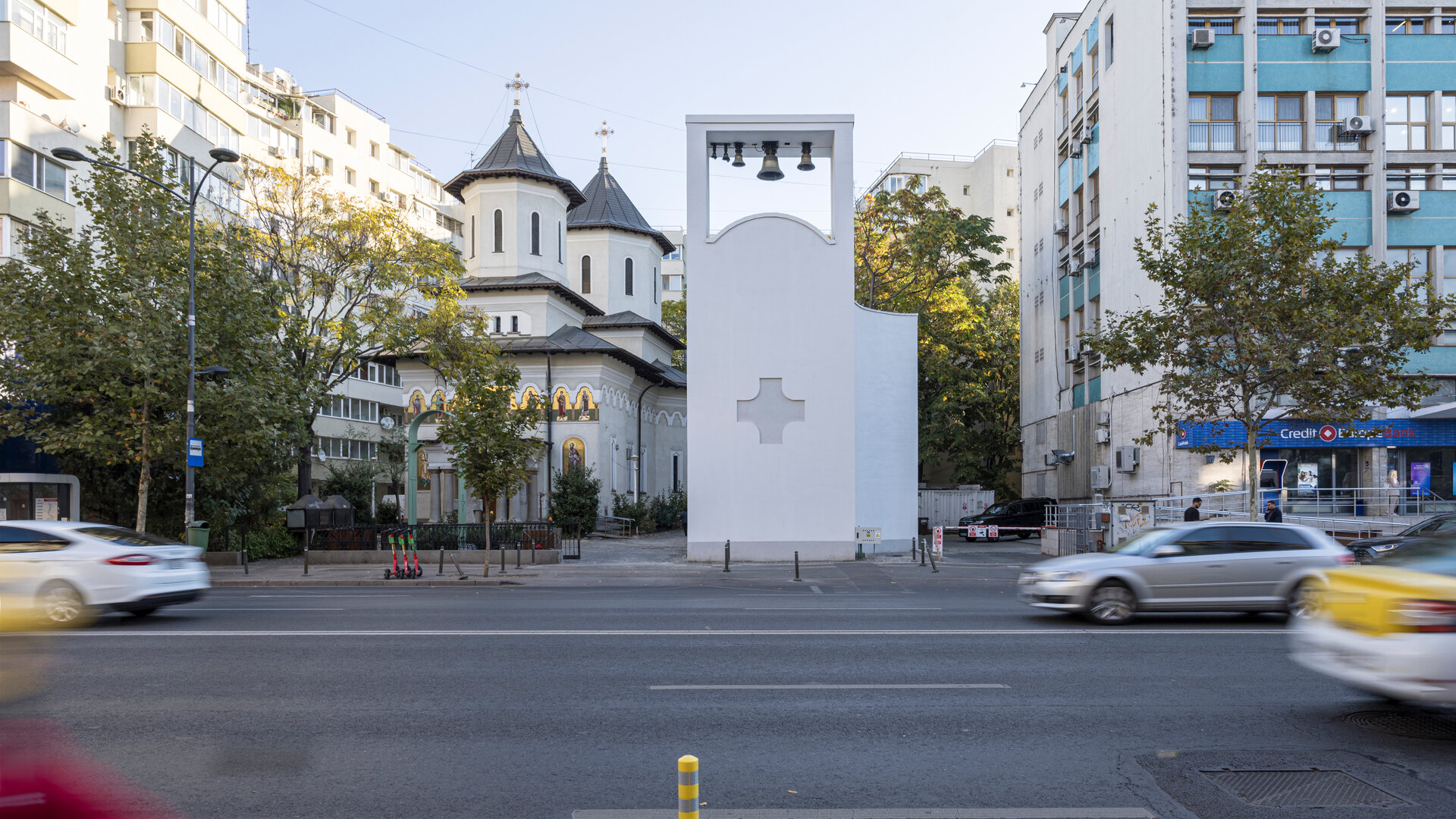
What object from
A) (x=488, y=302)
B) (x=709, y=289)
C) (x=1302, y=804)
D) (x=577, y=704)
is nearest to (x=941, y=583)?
(x=709, y=289)

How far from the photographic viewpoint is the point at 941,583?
21594mm

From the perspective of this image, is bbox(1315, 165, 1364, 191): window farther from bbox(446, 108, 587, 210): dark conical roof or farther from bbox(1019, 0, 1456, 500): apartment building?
bbox(446, 108, 587, 210): dark conical roof

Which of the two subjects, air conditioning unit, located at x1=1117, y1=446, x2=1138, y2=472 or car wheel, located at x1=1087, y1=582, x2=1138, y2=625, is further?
air conditioning unit, located at x1=1117, y1=446, x2=1138, y2=472

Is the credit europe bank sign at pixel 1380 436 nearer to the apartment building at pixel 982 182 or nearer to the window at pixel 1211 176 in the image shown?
the window at pixel 1211 176

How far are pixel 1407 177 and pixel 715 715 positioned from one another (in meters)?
36.2

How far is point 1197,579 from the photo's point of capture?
45.0 feet

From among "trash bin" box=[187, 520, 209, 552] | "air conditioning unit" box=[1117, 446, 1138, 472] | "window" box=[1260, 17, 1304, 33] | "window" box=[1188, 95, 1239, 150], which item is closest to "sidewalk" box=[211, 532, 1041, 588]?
"trash bin" box=[187, 520, 209, 552]

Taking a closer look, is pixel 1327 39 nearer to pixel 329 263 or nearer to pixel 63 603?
pixel 329 263

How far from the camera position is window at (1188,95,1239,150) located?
33812mm

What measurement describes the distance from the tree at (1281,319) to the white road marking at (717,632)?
40.4 feet

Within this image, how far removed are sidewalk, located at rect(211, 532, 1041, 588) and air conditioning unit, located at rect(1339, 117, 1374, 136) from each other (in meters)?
17.2

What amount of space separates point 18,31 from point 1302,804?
130 ft

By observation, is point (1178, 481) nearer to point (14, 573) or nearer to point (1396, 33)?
point (1396, 33)

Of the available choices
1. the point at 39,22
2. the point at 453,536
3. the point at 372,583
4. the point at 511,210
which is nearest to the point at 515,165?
the point at 511,210
